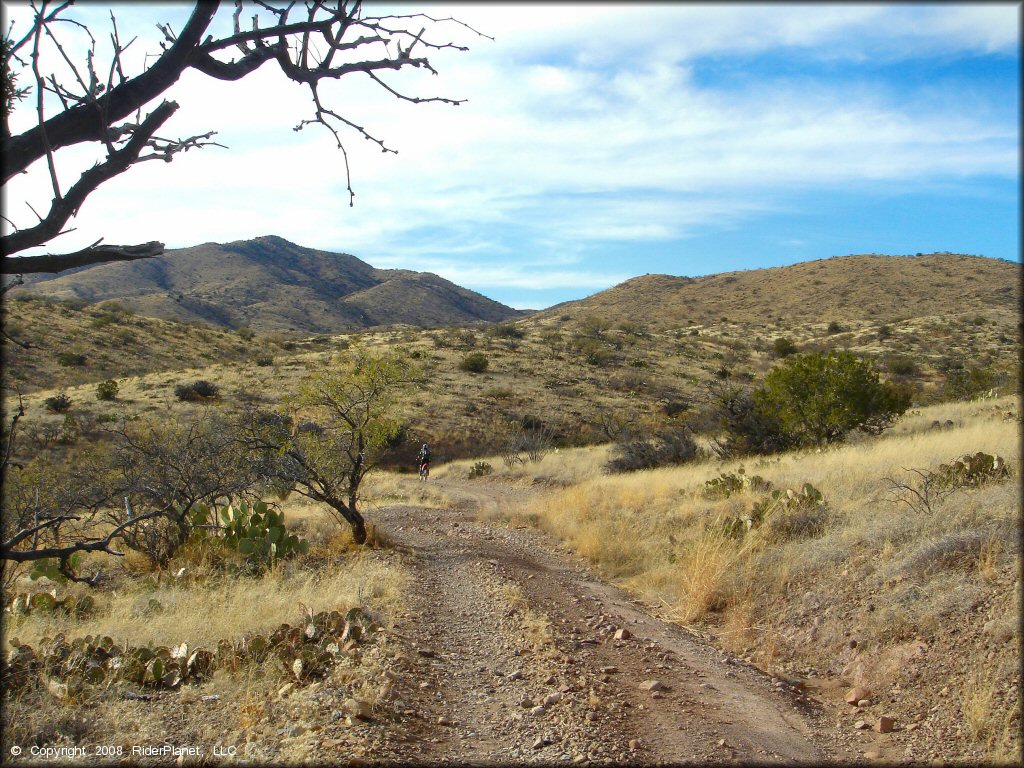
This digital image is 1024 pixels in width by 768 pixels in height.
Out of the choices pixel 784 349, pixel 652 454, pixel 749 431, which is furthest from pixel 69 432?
pixel 784 349

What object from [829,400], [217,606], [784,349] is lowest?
[217,606]

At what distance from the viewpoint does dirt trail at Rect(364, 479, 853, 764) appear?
4227mm

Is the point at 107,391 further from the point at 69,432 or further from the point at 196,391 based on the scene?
the point at 69,432

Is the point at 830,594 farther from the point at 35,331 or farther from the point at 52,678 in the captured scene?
the point at 35,331

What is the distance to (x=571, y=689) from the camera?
5035 mm

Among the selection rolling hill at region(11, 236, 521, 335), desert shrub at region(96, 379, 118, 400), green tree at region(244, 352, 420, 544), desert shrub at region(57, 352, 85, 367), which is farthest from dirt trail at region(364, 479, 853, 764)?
rolling hill at region(11, 236, 521, 335)

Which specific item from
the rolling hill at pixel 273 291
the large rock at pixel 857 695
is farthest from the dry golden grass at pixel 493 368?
the rolling hill at pixel 273 291

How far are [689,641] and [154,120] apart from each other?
6138 mm

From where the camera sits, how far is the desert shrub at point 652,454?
809 inches

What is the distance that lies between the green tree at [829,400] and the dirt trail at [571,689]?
12.9 m

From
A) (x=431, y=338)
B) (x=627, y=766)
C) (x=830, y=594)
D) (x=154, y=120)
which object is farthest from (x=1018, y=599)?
(x=431, y=338)

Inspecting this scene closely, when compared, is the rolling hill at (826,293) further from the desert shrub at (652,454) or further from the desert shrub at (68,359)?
the desert shrub at (68,359)

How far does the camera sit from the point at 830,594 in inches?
258

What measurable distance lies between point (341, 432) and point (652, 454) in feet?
37.6
